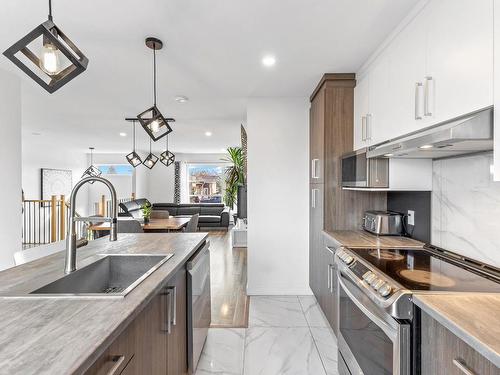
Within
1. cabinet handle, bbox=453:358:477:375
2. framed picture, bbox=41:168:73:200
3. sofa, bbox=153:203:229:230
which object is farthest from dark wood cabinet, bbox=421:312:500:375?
framed picture, bbox=41:168:73:200

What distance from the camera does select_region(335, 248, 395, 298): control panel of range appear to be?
1.33 metres

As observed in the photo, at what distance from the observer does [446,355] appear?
1.03 m

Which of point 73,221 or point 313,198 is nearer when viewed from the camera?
point 73,221

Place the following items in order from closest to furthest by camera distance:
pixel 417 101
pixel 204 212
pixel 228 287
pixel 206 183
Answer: pixel 417 101, pixel 228 287, pixel 204 212, pixel 206 183

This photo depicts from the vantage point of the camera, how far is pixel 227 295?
3.56m

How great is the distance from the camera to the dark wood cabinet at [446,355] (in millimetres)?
886

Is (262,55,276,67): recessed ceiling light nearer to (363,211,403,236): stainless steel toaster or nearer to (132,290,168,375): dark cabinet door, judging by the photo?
(363,211,403,236): stainless steel toaster

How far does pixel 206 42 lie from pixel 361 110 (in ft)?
4.71

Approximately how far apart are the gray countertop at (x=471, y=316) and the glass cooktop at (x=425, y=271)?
0.10 metres

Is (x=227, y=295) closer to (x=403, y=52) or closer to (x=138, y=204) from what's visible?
(x=403, y=52)

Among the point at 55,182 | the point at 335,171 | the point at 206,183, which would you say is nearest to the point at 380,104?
the point at 335,171

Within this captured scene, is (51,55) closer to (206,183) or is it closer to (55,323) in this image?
(55,323)

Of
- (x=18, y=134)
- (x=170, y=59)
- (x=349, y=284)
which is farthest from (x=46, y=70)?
(x=18, y=134)

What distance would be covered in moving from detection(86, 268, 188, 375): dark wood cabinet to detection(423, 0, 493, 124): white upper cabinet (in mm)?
1626
